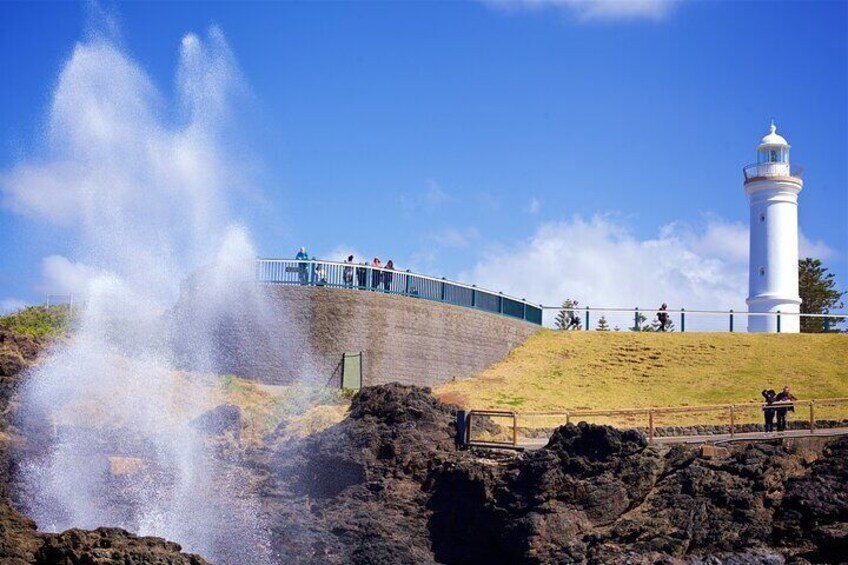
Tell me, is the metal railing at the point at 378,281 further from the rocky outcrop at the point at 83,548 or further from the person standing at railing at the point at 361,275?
the rocky outcrop at the point at 83,548

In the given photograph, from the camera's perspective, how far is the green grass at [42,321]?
33.0 meters

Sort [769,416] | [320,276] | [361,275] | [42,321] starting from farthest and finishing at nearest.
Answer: [42,321]
[361,275]
[320,276]
[769,416]

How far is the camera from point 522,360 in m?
40.3

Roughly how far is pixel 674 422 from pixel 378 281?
10.4 metres

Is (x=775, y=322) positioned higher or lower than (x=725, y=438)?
higher

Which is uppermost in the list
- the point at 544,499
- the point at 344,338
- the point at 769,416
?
the point at 344,338

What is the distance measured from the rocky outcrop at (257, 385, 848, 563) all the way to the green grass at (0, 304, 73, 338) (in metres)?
9.25

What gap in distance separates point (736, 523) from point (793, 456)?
3667 millimetres

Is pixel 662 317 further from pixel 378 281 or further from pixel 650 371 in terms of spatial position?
pixel 378 281

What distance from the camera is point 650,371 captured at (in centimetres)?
4003

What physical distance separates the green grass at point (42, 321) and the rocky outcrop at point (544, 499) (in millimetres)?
9249

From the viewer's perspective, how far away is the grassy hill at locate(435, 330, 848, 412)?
3597 cm

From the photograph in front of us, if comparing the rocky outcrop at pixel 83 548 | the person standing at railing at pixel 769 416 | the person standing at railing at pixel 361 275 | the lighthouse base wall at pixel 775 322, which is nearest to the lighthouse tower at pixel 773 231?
the lighthouse base wall at pixel 775 322

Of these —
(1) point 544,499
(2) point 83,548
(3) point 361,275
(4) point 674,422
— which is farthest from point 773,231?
(2) point 83,548
